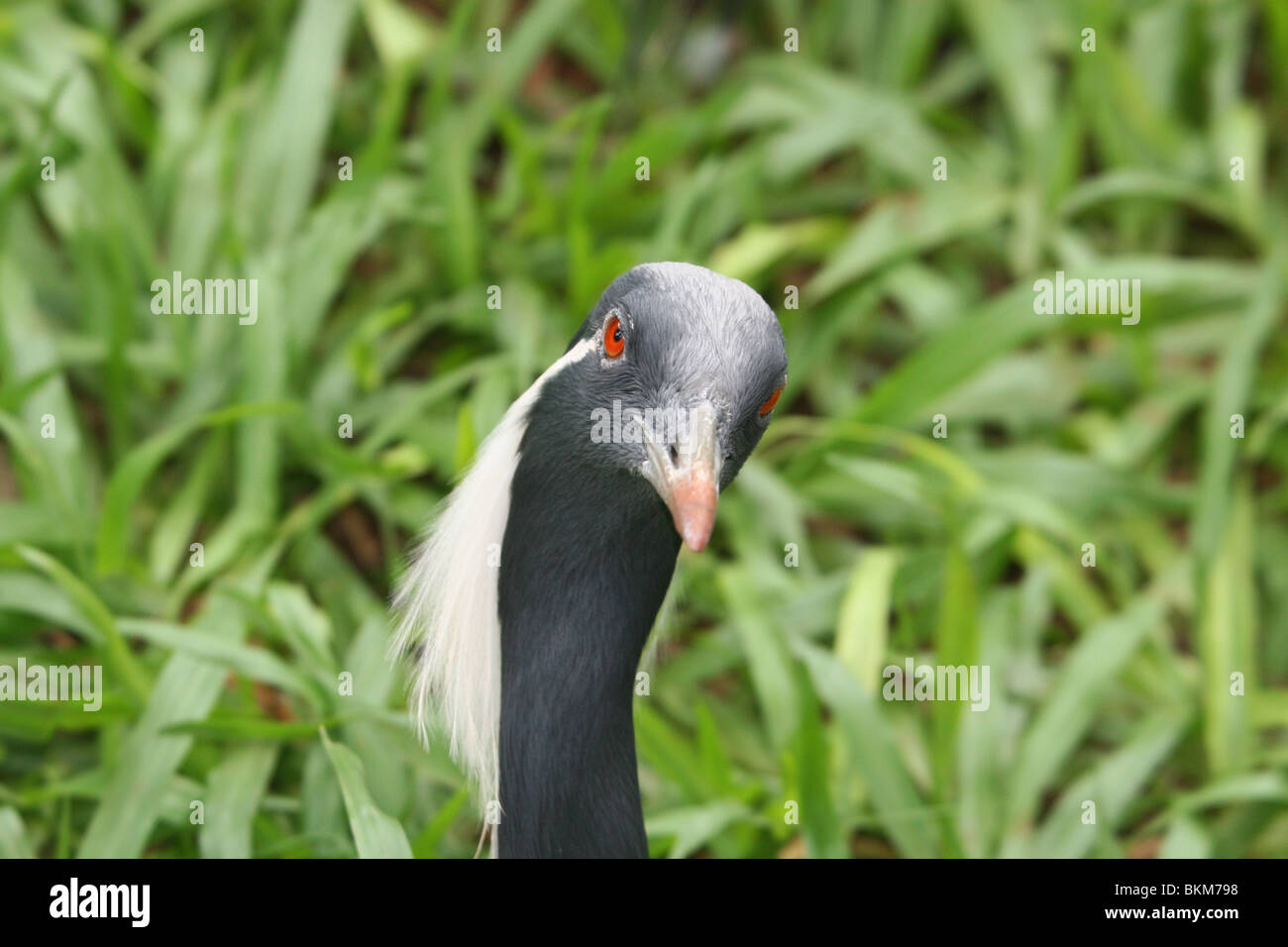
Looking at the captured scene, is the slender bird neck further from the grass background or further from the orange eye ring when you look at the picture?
the grass background

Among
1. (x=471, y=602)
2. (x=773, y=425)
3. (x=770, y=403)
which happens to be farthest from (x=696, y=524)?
(x=773, y=425)

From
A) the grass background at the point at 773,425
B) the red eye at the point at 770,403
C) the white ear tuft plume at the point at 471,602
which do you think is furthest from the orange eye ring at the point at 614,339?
the grass background at the point at 773,425

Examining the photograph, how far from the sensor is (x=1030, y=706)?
251 cm

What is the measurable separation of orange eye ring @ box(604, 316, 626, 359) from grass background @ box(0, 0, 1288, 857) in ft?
1.32

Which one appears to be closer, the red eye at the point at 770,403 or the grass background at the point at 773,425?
the red eye at the point at 770,403

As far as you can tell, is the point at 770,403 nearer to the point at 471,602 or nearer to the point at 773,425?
the point at 471,602

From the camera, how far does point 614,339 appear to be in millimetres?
1434

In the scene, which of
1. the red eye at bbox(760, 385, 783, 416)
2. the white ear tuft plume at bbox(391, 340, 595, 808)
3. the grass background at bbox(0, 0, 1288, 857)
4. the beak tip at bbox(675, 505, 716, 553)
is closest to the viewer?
the beak tip at bbox(675, 505, 716, 553)

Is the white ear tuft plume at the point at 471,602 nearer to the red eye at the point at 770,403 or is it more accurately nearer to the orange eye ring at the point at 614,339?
the orange eye ring at the point at 614,339

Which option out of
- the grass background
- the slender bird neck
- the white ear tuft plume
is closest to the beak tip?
the slender bird neck

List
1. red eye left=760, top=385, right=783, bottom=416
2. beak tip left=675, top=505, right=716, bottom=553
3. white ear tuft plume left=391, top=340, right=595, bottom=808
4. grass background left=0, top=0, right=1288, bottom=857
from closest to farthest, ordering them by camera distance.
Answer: beak tip left=675, top=505, right=716, bottom=553, red eye left=760, top=385, right=783, bottom=416, white ear tuft plume left=391, top=340, right=595, bottom=808, grass background left=0, top=0, right=1288, bottom=857

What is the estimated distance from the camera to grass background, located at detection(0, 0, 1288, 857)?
215 cm

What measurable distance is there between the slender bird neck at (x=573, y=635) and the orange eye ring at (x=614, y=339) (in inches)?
4.3

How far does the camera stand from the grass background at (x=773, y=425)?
215cm
